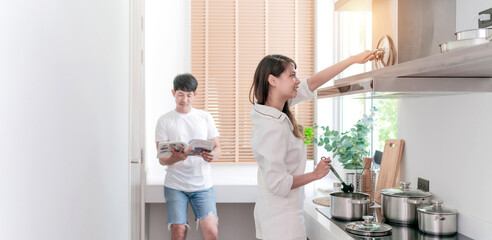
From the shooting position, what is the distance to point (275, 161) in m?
1.88

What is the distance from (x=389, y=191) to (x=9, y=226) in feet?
5.18

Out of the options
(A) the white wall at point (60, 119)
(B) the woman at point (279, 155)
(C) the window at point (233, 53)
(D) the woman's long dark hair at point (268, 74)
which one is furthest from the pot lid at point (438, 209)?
(C) the window at point (233, 53)

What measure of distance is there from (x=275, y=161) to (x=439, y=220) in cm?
69

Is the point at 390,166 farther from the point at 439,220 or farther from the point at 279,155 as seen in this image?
the point at 279,155

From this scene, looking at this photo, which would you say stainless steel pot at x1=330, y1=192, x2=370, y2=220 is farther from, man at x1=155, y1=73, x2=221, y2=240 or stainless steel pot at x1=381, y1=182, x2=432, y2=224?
man at x1=155, y1=73, x2=221, y2=240

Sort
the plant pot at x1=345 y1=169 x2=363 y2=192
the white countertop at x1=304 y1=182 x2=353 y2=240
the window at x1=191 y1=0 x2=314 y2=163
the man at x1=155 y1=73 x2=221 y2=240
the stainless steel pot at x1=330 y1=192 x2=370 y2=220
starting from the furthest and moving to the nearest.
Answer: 1. the window at x1=191 y1=0 x2=314 y2=163
2. the man at x1=155 y1=73 x2=221 y2=240
3. the plant pot at x1=345 y1=169 x2=363 y2=192
4. the stainless steel pot at x1=330 y1=192 x2=370 y2=220
5. the white countertop at x1=304 y1=182 x2=353 y2=240

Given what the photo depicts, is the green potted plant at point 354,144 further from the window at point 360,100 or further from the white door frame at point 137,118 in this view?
the white door frame at point 137,118

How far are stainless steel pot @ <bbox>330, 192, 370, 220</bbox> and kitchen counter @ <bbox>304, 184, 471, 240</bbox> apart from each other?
0.04 meters

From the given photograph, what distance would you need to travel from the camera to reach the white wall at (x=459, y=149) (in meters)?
1.81

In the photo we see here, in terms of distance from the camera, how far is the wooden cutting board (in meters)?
2.52

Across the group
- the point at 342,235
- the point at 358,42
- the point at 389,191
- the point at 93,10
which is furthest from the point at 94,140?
the point at 358,42

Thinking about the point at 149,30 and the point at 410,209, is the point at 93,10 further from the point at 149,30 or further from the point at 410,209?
the point at 149,30

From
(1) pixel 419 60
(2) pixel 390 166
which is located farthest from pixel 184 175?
(1) pixel 419 60

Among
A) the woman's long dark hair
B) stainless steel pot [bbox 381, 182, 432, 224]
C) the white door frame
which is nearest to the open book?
the white door frame
